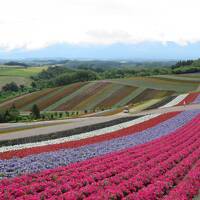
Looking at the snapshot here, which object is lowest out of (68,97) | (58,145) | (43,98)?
(43,98)

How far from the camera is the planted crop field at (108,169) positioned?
1320cm

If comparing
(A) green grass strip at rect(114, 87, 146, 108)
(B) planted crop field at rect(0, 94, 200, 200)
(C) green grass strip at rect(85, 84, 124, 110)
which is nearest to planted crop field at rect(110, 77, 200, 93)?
(A) green grass strip at rect(114, 87, 146, 108)

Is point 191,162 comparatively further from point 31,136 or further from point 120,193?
point 31,136

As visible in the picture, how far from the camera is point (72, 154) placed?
2197 cm

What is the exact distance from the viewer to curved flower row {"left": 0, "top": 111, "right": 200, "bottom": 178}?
18066 mm

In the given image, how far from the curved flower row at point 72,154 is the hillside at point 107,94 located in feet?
162

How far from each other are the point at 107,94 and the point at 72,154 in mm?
75901

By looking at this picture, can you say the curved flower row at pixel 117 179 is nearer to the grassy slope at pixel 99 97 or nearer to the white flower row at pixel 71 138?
the white flower row at pixel 71 138

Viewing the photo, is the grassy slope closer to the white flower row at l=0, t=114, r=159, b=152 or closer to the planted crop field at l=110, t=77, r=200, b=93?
the planted crop field at l=110, t=77, r=200, b=93

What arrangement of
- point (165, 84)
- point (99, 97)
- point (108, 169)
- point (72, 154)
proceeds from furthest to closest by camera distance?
point (165, 84) → point (99, 97) → point (72, 154) → point (108, 169)

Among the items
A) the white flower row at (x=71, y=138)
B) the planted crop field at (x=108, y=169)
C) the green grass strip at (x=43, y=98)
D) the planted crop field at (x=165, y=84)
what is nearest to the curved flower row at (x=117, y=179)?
the planted crop field at (x=108, y=169)

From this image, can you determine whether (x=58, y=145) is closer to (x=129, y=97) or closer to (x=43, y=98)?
(x=129, y=97)

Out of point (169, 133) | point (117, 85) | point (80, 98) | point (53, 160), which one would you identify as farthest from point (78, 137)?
point (117, 85)

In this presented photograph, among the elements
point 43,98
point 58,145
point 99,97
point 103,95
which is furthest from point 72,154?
point 43,98
